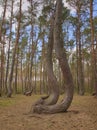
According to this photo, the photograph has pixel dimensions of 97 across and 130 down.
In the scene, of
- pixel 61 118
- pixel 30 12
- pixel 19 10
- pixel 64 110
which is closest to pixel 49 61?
pixel 64 110

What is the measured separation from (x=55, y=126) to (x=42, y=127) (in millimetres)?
458

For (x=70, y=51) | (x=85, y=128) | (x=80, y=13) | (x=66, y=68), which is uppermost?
(x=80, y=13)

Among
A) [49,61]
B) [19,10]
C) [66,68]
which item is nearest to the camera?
[66,68]

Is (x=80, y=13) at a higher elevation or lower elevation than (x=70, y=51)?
higher

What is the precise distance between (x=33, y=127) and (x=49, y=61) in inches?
160

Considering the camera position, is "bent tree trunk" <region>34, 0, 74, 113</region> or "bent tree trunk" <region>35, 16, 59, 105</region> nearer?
"bent tree trunk" <region>34, 0, 74, 113</region>

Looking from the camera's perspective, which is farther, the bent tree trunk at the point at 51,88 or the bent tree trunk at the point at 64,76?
the bent tree trunk at the point at 51,88

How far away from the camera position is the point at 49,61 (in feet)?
36.9

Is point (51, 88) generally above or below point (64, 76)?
below

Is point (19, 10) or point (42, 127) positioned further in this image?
point (19, 10)

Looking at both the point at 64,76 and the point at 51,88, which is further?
the point at 51,88

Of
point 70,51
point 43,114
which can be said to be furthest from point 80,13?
point 43,114

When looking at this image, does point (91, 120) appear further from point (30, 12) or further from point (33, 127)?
point (30, 12)

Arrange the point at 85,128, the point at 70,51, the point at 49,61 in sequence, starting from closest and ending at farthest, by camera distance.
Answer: the point at 85,128
the point at 49,61
the point at 70,51
